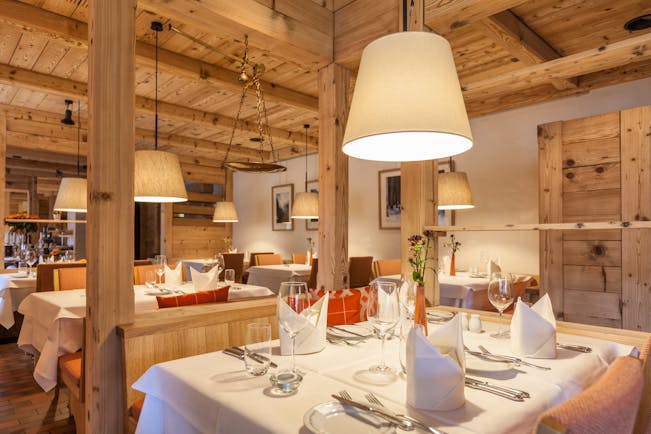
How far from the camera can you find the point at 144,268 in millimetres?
3938

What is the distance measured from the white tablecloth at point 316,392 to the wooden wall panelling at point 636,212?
1867 millimetres

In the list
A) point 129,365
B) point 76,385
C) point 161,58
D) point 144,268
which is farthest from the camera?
point 144,268

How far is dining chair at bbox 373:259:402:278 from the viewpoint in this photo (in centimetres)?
488

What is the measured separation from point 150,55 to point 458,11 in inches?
101

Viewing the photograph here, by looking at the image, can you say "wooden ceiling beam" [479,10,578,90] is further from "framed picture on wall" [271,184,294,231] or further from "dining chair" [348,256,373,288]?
"framed picture on wall" [271,184,294,231]

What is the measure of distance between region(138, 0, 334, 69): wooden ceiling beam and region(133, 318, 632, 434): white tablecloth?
172 centimetres

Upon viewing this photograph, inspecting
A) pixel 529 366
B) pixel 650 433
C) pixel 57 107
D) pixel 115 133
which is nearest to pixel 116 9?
pixel 115 133

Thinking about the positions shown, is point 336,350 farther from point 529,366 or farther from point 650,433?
point 650,433

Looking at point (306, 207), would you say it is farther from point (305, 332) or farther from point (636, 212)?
point (305, 332)

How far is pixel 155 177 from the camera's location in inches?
103

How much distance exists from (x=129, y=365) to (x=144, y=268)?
238cm

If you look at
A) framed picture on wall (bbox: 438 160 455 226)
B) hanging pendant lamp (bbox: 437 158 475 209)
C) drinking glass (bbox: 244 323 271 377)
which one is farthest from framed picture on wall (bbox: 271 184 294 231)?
drinking glass (bbox: 244 323 271 377)

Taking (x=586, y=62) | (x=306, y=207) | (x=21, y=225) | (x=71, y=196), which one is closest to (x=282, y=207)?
(x=306, y=207)

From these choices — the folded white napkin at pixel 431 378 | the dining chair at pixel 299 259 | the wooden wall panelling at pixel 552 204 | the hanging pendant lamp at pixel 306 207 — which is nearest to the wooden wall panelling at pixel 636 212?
the wooden wall panelling at pixel 552 204
